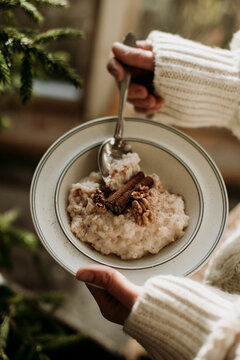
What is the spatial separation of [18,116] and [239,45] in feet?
5.29

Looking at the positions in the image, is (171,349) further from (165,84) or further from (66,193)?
(165,84)

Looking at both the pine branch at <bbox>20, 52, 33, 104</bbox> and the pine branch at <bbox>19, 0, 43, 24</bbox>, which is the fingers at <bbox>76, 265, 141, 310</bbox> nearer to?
the pine branch at <bbox>20, 52, 33, 104</bbox>

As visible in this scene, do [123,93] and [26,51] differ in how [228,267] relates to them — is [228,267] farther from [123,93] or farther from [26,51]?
[26,51]

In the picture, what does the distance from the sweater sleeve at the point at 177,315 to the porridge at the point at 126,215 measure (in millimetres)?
140

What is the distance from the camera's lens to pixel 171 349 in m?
0.72

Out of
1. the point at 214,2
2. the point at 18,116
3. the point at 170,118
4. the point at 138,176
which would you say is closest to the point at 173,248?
the point at 138,176

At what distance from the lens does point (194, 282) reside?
0.75 meters

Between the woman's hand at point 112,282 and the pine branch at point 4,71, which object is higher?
the pine branch at point 4,71

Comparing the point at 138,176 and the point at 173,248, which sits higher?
the point at 138,176

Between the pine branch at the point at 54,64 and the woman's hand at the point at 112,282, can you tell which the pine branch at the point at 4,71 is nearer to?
the pine branch at the point at 54,64

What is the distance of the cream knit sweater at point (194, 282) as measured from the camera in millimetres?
681

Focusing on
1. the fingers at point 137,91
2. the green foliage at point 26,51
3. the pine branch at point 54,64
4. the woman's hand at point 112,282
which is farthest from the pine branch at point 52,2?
the woman's hand at point 112,282

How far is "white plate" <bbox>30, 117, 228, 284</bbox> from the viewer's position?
80 cm

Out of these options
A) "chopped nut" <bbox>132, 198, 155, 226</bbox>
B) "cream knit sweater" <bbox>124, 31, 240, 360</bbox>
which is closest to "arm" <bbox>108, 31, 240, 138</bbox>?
"cream knit sweater" <bbox>124, 31, 240, 360</bbox>
